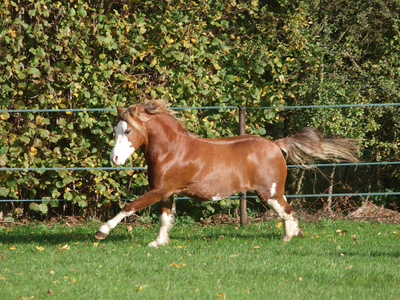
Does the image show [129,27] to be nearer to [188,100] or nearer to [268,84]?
[188,100]

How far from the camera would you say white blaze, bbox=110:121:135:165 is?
583 centimetres

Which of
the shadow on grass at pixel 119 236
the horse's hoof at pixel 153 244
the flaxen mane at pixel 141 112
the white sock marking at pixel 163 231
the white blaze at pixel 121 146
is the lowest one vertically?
the shadow on grass at pixel 119 236

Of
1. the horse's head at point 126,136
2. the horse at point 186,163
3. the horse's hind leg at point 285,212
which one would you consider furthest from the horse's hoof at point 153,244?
the horse's hind leg at point 285,212

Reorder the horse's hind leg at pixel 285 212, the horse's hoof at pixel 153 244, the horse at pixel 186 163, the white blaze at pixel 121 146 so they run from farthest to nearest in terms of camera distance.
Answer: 1. the horse's hind leg at pixel 285 212
2. the horse's hoof at pixel 153 244
3. the horse at pixel 186 163
4. the white blaze at pixel 121 146

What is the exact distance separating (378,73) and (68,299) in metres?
6.02

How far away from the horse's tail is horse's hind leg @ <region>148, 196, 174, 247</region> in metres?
1.46

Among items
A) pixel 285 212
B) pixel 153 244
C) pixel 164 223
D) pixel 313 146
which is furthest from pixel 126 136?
pixel 313 146

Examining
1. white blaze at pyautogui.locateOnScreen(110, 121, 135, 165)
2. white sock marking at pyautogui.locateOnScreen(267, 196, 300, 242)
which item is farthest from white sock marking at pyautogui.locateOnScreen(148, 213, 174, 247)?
white sock marking at pyautogui.locateOnScreen(267, 196, 300, 242)

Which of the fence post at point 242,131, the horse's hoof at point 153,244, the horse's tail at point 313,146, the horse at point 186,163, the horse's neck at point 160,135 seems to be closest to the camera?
the horse at point 186,163

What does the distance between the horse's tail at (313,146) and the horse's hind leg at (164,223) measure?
1.46 meters

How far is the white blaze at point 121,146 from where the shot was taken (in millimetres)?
5828

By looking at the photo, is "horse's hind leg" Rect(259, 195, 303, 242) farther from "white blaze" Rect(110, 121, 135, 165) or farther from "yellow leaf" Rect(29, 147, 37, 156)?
"yellow leaf" Rect(29, 147, 37, 156)

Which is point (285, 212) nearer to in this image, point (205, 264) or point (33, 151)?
point (205, 264)

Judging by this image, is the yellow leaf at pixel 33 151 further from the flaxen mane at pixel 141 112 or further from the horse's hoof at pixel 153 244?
the horse's hoof at pixel 153 244
